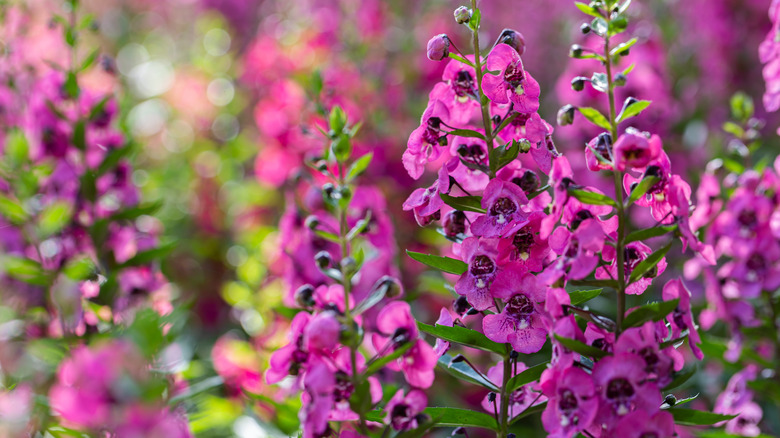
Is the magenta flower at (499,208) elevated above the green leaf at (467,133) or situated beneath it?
situated beneath

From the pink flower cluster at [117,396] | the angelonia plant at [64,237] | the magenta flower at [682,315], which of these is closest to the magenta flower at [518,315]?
the magenta flower at [682,315]

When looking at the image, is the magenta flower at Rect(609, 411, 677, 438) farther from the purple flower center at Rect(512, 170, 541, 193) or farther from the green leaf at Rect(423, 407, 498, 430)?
the purple flower center at Rect(512, 170, 541, 193)

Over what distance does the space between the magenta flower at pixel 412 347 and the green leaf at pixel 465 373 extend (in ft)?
0.29

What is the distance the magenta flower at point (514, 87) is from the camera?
1113mm

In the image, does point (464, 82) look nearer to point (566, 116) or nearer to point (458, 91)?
point (458, 91)

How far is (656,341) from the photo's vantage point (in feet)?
3.45

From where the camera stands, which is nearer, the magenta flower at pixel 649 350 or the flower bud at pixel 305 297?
the magenta flower at pixel 649 350

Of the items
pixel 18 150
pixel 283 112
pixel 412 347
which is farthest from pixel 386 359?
pixel 283 112

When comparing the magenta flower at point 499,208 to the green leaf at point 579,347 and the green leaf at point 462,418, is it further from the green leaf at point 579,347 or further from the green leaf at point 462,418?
the green leaf at point 462,418

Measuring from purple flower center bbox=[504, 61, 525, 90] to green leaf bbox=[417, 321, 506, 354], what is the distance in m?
0.41

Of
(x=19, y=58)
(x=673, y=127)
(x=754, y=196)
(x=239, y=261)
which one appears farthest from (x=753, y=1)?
(x=19, y=58)

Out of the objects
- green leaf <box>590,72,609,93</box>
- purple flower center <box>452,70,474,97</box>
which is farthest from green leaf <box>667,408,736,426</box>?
purple flower center <box>452,70,474,97</box>

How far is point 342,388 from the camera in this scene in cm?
110

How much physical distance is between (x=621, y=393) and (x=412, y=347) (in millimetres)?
327
